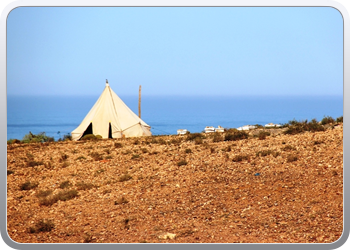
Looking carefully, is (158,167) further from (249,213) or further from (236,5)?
(236,5)

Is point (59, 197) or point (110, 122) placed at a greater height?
point (110, 122)

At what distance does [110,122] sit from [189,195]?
34.3 feet

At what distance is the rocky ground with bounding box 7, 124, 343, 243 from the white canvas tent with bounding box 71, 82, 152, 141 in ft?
20.6

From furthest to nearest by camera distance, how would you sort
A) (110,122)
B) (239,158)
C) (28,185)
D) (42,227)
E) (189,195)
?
1. (110,122)
2. (239,158)
3. (28,185)
4. (189,195)
5. (42,227)

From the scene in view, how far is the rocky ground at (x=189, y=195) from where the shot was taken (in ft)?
15.8

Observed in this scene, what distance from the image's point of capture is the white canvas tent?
52.2 ft

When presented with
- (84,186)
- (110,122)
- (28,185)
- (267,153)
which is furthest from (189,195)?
(110,122)

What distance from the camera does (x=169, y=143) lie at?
10812 mm

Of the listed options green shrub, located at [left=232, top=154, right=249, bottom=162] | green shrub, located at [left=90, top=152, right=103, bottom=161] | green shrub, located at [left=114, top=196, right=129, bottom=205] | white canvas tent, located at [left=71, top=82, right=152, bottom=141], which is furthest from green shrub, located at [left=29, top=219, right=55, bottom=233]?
white canvas tent, located at [left=71, top=82, right=152, bottom=141]

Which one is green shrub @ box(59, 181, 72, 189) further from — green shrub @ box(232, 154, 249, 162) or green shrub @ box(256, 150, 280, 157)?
green shrub @ box(256, 150, 280, 157)

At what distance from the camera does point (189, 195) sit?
6.09m

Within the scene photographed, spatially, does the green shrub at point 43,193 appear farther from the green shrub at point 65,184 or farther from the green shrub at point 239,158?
the green shrub at point 239,158

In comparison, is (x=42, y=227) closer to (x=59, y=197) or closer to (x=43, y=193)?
(x=59, y=197)
